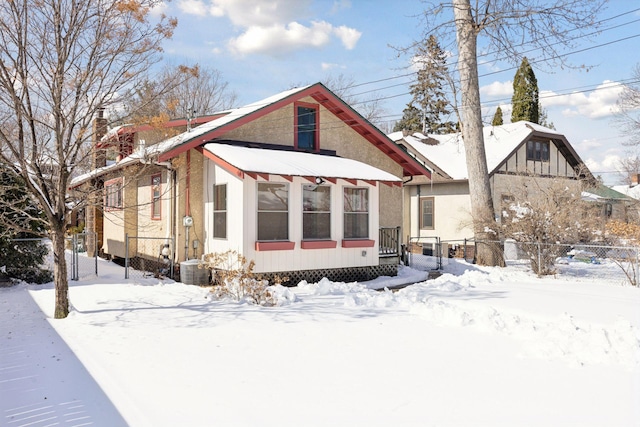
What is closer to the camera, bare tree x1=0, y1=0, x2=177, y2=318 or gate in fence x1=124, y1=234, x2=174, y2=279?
bare tree x1=0, y1=0, x2=177, y2=318

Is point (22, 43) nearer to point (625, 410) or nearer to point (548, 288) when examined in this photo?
point (625, 410)

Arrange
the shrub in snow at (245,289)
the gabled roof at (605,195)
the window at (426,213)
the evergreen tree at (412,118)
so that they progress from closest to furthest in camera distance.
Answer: the shrub in snow at (245,289) < the window at (426,213) < the gabled roof at (605,195) < the evergreen tree at (412,118)

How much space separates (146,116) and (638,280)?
40.6 ft

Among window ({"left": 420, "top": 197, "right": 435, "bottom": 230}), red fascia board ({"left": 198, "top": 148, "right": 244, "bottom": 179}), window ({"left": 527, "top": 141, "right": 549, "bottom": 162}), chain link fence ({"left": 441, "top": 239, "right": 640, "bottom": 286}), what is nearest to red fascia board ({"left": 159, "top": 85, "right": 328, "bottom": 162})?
red fascia board ({"left": 198, "top": 148, "right": 244, "bottom": 179})

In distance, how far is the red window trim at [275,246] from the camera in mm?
11469

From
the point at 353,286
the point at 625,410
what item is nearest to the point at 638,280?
the point at 353,286

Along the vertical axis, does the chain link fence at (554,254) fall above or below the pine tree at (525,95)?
below

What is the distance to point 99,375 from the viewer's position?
5.16 metres

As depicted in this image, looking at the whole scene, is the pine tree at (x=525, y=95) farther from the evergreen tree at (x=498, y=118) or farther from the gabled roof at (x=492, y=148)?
the gabled roof at (x=492, y=148)

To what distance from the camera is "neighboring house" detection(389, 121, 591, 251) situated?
2250cm

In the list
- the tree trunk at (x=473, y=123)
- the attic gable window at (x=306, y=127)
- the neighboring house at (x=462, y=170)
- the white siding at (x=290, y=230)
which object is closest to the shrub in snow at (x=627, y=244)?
the tree trunk at (x=473, y=123)

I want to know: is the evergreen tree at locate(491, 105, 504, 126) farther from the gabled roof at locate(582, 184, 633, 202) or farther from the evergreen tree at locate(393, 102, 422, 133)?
the gabled roof at locate(582, 184, 633, 202)

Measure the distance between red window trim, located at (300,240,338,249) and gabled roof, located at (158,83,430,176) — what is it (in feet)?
12.0

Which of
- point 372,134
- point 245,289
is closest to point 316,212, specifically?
point 245,289
